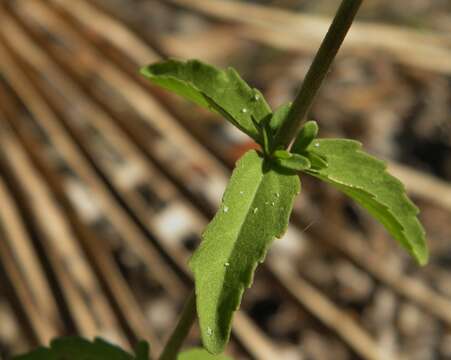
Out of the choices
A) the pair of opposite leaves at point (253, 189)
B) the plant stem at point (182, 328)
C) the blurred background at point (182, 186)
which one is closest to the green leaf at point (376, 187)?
the pair of opposite leaves at point (253, 189)

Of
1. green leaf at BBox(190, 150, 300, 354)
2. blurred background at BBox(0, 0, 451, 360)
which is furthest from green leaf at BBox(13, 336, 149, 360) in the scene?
blurred background at BBox(0, 0, 451, 360)

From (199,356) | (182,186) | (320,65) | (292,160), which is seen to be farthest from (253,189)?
(182,186)

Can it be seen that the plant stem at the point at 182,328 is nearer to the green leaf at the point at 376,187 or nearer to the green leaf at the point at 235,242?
the green leaf at the point at 235,242

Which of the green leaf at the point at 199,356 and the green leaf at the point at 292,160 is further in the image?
the green leaf at the point at 199,356

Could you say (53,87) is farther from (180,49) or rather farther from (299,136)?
(299,136)

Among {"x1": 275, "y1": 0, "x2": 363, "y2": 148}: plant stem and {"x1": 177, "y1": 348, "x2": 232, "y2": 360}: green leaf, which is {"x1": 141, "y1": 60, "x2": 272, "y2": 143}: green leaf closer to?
{"x1": 275, "y1": 0, "x2": 363, "y2": 148}: plant stem

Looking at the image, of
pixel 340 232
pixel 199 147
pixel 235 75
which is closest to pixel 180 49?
pixel 199 147

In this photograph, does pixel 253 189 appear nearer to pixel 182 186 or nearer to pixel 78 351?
pixel 78 351
